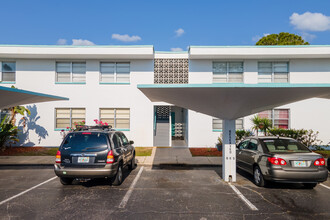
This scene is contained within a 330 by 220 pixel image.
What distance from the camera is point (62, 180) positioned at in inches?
256

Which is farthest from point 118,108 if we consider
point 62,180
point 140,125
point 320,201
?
point 320,201

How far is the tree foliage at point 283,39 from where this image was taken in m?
32.4

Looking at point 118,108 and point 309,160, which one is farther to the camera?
point 118,108

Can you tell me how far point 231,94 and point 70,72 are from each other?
12502 mm

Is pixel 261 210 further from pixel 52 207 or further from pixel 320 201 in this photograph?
pixel 52 207

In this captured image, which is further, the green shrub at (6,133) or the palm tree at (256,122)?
the palm tree at (256,122)

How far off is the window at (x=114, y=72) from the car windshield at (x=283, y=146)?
1050cm

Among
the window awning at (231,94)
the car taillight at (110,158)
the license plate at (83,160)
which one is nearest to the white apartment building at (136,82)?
the window awning at (231,94)

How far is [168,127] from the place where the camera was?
607 inches

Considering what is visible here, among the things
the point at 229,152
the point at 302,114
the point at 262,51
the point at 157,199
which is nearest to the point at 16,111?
the point at 157,199

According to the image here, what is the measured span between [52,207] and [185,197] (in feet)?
10.8

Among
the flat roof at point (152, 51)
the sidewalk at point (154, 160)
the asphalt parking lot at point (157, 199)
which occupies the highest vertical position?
the flat roof at point (152, 51)

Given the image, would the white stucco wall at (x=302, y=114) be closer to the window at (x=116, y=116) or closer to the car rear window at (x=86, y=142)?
the window at (x=116, y=116)

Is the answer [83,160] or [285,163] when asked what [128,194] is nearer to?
[83,160]
